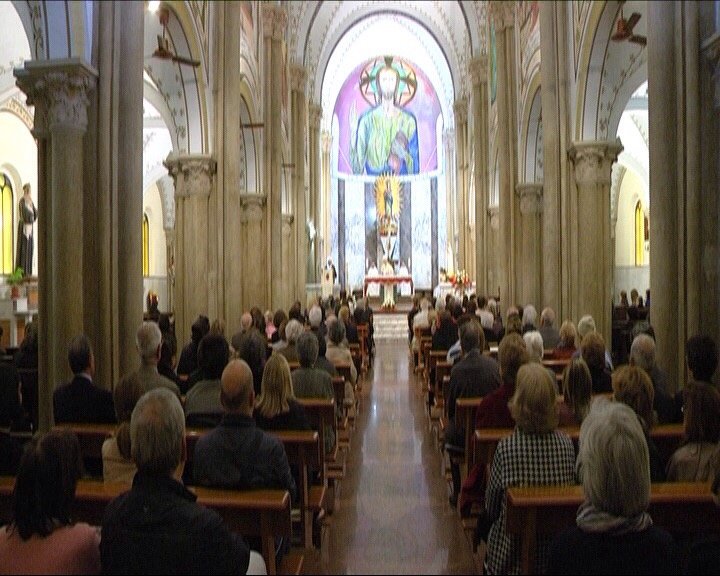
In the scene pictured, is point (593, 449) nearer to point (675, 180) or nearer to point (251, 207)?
point (675, 180)

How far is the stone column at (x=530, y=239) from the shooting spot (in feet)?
62.3

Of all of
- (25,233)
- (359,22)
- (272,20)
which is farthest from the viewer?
(359,22)

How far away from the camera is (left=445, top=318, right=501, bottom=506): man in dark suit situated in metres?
6.70

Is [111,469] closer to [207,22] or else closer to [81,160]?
[81,160]

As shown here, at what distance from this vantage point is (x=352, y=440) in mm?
9234

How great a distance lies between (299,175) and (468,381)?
21.6m

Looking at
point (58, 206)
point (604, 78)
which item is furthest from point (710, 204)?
point (58, 206)

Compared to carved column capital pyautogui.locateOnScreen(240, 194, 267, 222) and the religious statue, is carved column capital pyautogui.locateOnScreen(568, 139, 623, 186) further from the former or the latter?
the religious statue

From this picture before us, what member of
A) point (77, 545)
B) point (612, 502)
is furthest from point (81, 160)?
point (612, 502)

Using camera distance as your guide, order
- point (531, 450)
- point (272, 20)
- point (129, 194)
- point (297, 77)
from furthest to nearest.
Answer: point (297, 77) < point (272, 20) < point (129, 194) < point (531, 450)

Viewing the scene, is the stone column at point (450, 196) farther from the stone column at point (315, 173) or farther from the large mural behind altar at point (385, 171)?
the stone column at point (315, 173)

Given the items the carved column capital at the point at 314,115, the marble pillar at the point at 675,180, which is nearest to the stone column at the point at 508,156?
the marble pillar at the point at 675,180

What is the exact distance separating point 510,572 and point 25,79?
717 centimetres

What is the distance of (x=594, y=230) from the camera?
13875 mm
